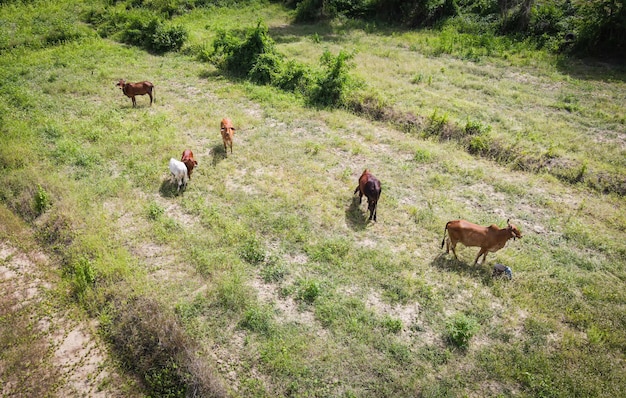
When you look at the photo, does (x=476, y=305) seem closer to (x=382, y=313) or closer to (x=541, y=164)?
(x=382, y=313)

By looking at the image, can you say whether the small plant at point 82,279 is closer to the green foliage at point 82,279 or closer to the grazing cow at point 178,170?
the green foliage at point 82,279

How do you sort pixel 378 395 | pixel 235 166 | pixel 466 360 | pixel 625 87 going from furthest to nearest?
pixel 625 87 < pixel 235 166 < pixel 466 360 < pixel 378 395

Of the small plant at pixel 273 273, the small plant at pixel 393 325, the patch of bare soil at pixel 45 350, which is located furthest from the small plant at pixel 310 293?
the patch of bare soil at pixel 45 350

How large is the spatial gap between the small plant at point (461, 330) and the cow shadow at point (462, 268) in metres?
1.27

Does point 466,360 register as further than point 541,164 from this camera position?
No

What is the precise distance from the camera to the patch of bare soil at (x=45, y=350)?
261 inches

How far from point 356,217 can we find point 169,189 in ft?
16.7

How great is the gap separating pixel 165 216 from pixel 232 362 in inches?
176

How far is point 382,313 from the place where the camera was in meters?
7.80

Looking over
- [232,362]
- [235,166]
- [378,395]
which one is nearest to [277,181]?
[235,166]

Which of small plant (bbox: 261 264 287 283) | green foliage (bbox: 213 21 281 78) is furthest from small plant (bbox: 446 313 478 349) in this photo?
green foliage (bbox: 213 21 281 78)

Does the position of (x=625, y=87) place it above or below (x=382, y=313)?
above

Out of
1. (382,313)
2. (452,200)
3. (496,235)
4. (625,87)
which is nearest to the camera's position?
(382,313)

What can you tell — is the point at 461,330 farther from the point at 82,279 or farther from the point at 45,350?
the point at 45,350
